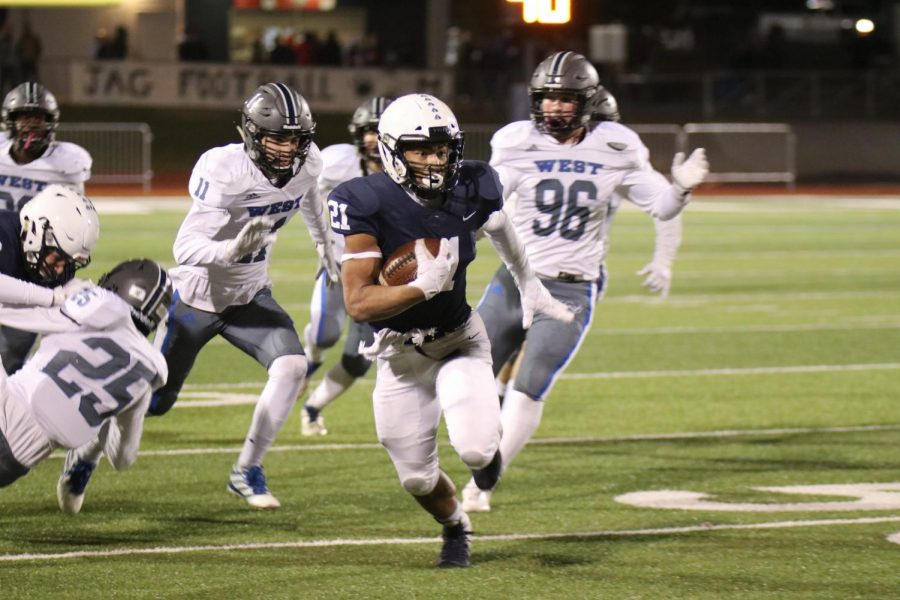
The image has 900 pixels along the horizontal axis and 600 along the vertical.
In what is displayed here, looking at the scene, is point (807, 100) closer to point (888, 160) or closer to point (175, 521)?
point (888, 160)

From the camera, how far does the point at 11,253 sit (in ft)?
18.0

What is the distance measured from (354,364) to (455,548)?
2734 millimetres

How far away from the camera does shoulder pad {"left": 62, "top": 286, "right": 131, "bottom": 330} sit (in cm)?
510

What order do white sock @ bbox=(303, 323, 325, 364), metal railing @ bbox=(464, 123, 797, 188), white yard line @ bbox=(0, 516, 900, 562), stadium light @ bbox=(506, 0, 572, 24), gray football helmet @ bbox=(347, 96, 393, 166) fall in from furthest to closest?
metal railing @ bbox=(464, 123, 797, 188) → stadium light @ bbox=(506, 0, 572, 24) → white sock @ bbox=(303, 323, 325, 364) → gray football helmet @ bbox=(347, 96, 393, 166) → white yard line @ bbox=(0, 516, 900, 562)

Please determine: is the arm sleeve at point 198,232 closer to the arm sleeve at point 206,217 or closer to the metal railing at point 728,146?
the arm sleeve at point 206,217

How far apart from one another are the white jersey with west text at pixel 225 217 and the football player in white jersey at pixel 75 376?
48.7 inches

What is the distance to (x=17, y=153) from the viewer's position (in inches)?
314

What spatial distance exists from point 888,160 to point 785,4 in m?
9.42

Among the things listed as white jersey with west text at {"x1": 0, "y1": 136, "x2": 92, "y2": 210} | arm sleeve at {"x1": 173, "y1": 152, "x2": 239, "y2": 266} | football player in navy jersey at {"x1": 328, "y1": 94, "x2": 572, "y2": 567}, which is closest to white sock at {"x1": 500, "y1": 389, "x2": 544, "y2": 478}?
football player in navy jersey at {"x1": 328, "y1": 94, "x2": 572, "y2": 567}

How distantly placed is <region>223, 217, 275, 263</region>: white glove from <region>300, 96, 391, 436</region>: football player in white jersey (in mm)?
1651

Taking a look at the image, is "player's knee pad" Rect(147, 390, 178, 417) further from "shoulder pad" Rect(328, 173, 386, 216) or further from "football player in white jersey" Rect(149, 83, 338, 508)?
"shoulder pad" Rect(328, 173, 386, 216)

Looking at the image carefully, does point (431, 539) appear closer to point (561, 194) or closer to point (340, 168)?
point (561, 194)

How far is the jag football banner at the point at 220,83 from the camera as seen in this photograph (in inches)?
1062

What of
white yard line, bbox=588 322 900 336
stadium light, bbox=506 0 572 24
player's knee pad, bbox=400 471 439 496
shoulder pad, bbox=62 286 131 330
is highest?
stadium light, bbox=506 0 572 24
